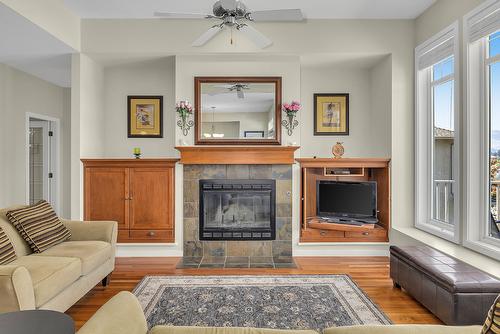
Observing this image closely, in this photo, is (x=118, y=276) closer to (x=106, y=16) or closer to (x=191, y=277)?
(x=191, y=277)

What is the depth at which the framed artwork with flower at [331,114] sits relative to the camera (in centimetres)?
484

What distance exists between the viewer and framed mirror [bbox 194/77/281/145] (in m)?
4.35

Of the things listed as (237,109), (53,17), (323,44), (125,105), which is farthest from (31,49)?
(323,44)

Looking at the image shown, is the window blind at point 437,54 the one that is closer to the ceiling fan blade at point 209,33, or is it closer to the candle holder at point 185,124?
the ceiling fan blade at point 209,33

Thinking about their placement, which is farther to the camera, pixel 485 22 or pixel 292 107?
pixel 292 107

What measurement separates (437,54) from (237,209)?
3018 mm

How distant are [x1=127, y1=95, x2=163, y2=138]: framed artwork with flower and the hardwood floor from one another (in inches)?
70.8

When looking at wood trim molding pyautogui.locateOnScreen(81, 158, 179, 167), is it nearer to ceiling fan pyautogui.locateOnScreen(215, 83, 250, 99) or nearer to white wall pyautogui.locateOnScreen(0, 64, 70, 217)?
ceiling fan pyautogui.locateOnScreen(215, 83, 250, 99)

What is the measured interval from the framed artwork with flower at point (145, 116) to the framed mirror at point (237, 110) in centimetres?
84

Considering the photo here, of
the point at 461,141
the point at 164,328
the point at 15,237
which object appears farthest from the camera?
the point at 461,141

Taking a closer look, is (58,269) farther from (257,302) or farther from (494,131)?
(494,131)

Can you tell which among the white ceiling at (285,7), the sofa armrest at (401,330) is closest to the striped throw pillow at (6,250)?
the sofa armrest at (401,330)

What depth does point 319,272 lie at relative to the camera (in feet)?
12.2

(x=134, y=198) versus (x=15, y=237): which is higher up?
(x=134, y=198)
